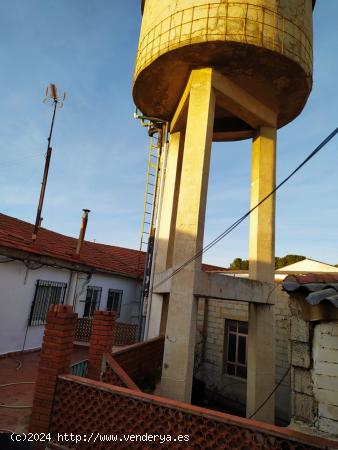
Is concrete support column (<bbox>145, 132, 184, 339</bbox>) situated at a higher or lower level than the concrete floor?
higher

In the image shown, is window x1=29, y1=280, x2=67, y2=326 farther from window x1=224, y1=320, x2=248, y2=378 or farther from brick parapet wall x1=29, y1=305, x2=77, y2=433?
window x1=224, y1=320, x2=248, y2=378

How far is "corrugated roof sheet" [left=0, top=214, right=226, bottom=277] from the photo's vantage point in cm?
902

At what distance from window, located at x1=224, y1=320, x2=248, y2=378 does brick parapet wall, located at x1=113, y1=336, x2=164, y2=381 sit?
3628 millimetres

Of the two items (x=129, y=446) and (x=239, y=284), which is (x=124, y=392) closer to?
(x=129, y=446)

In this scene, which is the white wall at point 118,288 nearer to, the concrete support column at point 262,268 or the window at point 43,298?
the window at point 43,298

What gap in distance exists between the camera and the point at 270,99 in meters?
7.57

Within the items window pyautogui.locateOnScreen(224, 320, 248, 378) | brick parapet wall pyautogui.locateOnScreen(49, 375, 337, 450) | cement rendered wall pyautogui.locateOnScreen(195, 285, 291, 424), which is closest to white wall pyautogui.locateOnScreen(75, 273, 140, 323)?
cement rendered wall pyautogui.locateOnScreen(195, 285, 291, 424)

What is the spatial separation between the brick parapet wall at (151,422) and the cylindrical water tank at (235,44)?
20.5 feet

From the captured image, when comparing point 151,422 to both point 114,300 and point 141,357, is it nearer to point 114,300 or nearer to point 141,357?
point 141,357

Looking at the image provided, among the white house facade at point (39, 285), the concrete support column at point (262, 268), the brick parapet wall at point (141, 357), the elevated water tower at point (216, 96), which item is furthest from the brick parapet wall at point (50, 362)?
the concrete support column at point (262, 268)

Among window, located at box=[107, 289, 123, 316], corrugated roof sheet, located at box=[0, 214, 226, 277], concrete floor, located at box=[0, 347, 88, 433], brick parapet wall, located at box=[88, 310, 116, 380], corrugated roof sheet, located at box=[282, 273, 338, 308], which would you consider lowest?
concrete floor, located at box=[0, 347, 88, 433]

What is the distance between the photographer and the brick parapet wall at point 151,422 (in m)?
3.21

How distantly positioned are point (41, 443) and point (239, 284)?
A: 14.4 ft

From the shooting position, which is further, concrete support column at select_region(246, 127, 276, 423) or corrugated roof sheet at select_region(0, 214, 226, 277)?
corrugated roof sheet at select_region(0, 214, 226, 277)
